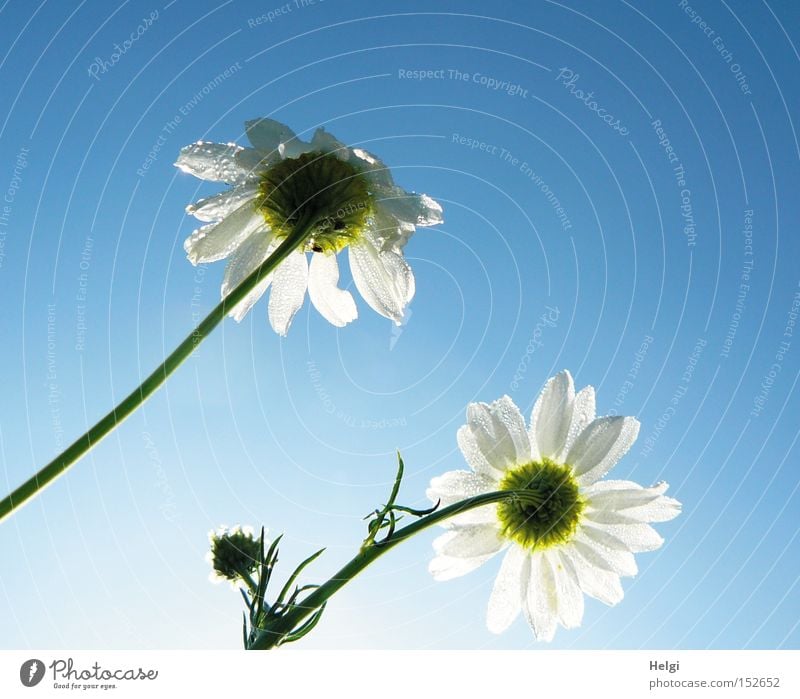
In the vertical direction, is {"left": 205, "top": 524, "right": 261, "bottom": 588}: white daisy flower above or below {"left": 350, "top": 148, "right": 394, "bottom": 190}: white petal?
below

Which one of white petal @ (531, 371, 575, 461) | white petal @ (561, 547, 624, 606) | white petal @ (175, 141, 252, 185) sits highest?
white petal @ (175, 141, 252, 185)

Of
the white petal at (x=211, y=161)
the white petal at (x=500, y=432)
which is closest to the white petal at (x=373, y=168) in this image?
the white petal at (x=211, y=161)

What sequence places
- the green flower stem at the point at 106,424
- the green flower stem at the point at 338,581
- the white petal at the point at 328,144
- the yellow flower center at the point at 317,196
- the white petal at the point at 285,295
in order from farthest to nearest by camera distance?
the white petal at the point at 285,295, the yellow flower center at the point at 317,196, the white petal at the point at 328,144, the green flower stem at the point at 338,581, the green flower stem at the point at 106,424

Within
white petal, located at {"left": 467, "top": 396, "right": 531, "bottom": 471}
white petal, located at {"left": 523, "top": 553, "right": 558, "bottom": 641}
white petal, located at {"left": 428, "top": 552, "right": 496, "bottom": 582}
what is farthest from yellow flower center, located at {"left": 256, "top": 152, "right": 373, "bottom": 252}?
white petal, located at {"left": 523, "top": 553, "right": 558, "bottom": 641}

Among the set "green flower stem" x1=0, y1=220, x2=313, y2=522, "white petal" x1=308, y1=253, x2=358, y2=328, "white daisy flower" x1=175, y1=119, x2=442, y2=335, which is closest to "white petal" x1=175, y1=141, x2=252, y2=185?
"white daisy flower" x1=175, y1=119, x2=442, y2=335

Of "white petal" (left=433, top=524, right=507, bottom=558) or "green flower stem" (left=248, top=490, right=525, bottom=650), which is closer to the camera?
"green flower stem" (left=248, top=490, right=525, bottom=650)

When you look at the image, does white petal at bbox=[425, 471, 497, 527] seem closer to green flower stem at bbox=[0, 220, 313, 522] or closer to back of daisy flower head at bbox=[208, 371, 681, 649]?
back of daisy flower head at bbox=[208, 371, 681, 649]

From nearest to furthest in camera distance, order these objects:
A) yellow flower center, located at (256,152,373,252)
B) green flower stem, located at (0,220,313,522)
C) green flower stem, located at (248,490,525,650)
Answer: green flower stem, located at (0,220,313,522) → green flower stem, located at (248,490,525,650) → yellow flower center, located at (256,152,373,252)

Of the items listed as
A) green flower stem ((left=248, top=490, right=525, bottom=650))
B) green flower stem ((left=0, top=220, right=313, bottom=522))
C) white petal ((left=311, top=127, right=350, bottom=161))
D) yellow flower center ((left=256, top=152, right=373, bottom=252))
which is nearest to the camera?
green flower stem ((left=0, top=220, right=313, bottom=522))

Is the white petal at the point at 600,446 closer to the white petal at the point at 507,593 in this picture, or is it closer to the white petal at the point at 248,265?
the white petal at the point at 507,593
